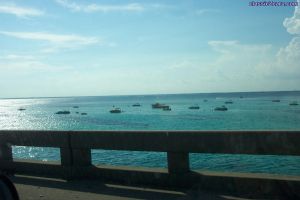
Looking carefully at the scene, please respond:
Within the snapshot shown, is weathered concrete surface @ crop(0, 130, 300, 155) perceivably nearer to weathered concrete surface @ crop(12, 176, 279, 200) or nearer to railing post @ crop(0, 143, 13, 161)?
railing post @ crop(0, 143, 13, 161)

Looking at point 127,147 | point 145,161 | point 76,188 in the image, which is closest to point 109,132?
point 127,147

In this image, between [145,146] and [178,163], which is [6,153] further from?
[178,163]

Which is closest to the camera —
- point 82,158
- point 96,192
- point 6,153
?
point 96,192

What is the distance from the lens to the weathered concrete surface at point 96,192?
6.50 metres

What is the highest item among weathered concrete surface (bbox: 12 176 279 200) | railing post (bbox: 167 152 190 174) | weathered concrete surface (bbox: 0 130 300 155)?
weathered concrete surface (bbox: 0 130 300 155)

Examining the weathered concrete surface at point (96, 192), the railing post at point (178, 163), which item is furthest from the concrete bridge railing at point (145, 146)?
the weathered concrete surface at point (96, 192)

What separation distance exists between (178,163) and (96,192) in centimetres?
137

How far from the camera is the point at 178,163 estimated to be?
705 centimetres

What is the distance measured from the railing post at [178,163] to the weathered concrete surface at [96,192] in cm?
33

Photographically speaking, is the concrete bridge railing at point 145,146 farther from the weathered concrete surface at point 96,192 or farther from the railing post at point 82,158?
the weathered concrete surface at point 96,192

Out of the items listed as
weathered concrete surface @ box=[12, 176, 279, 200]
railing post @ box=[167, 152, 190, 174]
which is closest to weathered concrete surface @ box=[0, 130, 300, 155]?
railing post @ box=[167, 152, 190, 174]

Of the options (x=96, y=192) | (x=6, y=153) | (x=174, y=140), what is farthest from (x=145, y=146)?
(x=6, y=153)

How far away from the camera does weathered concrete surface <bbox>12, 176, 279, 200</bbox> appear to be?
650cm

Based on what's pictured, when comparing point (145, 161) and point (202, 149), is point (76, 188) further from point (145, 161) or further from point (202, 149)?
point (145, 161)
